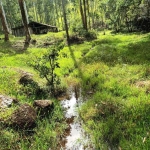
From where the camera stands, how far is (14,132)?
5695 millimetres

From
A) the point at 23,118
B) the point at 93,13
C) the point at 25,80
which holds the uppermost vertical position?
the point at 23,118

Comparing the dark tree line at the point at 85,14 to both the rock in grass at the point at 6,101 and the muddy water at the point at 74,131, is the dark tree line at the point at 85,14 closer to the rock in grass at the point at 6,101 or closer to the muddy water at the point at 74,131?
the muddy water at the point at 74,131

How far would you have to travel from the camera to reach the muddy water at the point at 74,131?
216 inches

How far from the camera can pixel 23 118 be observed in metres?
6.00

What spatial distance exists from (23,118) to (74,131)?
1.54 meters

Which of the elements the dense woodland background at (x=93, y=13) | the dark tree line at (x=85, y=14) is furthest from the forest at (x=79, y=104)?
the dense woodland background at (x=93, y=13)

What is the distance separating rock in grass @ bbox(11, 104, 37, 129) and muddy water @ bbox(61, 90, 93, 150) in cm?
109

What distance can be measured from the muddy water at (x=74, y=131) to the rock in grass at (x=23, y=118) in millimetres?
1093

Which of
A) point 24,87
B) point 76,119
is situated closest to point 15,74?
point 24,87

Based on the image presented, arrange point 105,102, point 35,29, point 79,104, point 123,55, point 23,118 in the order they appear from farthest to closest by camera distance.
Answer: point 35,29 < point 123,55 < point 79,104 < point 105,102 < point 23,118

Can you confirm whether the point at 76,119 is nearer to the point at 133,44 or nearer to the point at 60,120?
the point at 60,120

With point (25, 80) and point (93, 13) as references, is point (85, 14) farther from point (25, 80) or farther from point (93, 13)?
point (93, 13)

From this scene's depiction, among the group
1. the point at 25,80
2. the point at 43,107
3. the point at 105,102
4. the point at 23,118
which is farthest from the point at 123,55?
the point at 23,118

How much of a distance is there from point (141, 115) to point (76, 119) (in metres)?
2.07
